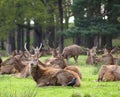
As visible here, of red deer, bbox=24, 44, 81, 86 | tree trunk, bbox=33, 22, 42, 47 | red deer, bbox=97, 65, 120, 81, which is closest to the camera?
red deer, bbox=24, 44, 81, 86

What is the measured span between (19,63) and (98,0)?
1931cm

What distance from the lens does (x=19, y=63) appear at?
64.7ft

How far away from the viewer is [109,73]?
609 inches

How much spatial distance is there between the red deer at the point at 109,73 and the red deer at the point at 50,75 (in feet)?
4.59

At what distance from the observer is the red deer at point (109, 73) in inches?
605

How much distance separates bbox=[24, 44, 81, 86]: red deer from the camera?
1416 cm

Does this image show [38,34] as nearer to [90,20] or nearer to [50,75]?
[90,20]

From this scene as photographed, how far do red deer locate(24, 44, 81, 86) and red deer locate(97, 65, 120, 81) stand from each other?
1.40 meters

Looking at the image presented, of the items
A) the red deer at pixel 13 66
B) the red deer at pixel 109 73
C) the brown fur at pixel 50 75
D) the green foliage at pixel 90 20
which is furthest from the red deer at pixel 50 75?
Answer: the green foliage at pixel 90 20

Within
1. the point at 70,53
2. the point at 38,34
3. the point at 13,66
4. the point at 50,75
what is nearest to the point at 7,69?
the point at 13,66

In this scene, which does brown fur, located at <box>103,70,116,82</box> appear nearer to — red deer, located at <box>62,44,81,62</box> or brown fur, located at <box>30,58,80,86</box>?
brown fur, located at <box>30,58,80,86</box>

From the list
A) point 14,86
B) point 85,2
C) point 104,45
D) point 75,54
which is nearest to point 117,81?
point 14,86

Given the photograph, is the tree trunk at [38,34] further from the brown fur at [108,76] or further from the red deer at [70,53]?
the brown fur at [108,76]

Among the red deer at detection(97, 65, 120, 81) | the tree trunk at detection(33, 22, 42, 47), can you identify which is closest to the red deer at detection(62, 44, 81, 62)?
the tree trunk at detection(33, 22, 42, 47)
